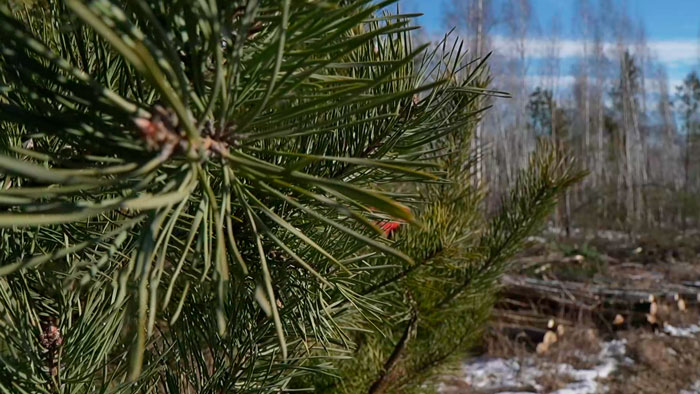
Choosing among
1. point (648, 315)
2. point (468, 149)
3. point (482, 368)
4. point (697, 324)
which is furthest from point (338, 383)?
point (697, 324)

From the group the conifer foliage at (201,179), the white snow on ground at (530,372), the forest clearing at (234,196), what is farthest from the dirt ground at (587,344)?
the conifer foliage at (201,179)

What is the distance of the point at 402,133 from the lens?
50 centimetres

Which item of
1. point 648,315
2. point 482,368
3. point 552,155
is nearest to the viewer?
point 552,155

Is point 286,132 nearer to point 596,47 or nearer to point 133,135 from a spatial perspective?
point 133,135

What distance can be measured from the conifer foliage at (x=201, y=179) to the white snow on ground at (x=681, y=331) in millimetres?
4924

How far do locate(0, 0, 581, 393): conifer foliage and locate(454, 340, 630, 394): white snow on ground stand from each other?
3444mm

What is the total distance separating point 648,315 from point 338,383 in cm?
486

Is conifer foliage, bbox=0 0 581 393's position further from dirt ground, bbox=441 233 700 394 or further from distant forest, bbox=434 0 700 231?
distant forest, bbox=434 0 700 231

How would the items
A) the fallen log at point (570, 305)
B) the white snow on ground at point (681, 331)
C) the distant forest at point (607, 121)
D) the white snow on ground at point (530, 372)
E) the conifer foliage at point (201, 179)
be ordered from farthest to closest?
the distant forest at point (607, 121)
the fallen log at point (570, 305)
the white snow on ground at point (681, 331)
the white snow on ground at point (530, 372)
the conifer foliage at point (201, 179)

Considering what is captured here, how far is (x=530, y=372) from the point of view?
13.9 feet

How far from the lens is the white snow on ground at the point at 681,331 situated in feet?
16.1

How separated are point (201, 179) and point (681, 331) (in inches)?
225

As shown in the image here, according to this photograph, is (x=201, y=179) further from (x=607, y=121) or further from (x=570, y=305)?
(x=607, y=121)

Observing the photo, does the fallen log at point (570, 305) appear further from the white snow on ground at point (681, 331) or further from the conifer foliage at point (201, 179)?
the conifer foliage at point (201, 179)
